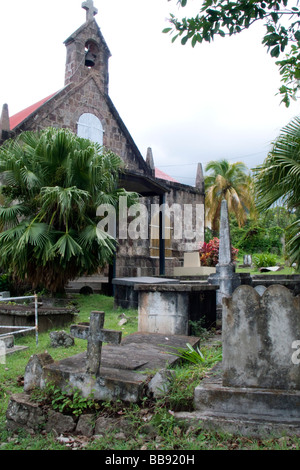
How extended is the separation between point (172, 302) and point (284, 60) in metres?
3.57

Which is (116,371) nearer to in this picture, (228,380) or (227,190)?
(228,380)

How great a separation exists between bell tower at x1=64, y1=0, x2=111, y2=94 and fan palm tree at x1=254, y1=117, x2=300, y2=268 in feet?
31.2

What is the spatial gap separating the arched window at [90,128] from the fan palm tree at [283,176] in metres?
8.47

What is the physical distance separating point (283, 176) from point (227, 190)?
68.3 ft

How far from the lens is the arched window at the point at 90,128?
1480cm

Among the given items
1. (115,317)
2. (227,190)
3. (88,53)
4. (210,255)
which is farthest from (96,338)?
(227,190)

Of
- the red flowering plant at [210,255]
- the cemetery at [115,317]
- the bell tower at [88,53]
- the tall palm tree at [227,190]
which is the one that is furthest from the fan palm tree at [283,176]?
the tall palm tree at [227,190]

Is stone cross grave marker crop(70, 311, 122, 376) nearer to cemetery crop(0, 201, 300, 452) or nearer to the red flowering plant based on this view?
cemetery crop(0, 201, 300, 452)

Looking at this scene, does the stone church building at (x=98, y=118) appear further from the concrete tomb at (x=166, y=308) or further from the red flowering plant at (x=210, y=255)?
the concrete tomb at (x=166, y=308)

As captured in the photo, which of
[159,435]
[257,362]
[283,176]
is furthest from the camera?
[283,176]

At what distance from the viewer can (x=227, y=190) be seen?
28.2 m

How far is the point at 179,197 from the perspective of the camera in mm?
18484

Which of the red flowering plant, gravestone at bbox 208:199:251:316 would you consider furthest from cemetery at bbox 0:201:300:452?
the red flowering plant

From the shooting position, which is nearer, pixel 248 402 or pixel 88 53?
pixel 248 402
